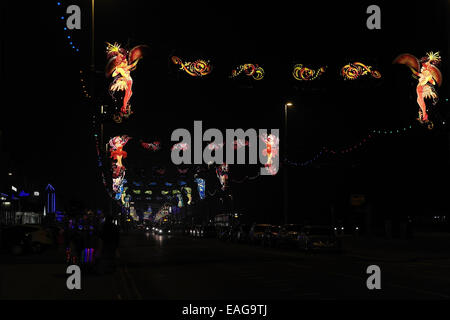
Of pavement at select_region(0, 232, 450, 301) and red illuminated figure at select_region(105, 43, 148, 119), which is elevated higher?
red illuminated figure at select_region(105, 43, 148, 119)

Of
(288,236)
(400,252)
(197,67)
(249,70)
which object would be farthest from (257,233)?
(197,67)

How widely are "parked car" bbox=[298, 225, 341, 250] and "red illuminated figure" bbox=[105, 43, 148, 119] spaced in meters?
12.5

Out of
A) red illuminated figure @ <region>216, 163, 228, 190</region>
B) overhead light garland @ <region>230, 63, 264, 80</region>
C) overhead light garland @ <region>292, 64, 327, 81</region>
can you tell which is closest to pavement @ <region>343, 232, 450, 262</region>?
overhead light garland @ <region>292, 64, 327, 81</region>

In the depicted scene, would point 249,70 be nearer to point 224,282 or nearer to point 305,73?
point 305,73

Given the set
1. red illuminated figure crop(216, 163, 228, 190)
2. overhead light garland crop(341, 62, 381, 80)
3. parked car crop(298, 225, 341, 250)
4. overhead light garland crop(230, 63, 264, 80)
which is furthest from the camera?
red illuminated figure crop(216, 163, 228, 190)

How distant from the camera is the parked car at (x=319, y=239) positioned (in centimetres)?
3378

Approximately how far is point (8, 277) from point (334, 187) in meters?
44.7

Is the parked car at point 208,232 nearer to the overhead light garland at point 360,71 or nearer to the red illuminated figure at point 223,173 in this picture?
the red illuminated figure at point 223,173

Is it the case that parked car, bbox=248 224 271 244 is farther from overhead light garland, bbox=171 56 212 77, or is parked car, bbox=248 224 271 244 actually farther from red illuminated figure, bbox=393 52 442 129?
overhead light garland, bbox=171 56 212 77

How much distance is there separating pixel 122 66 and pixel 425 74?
58.4 feet

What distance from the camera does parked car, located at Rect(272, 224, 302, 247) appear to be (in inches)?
1565

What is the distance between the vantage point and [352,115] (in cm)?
5738

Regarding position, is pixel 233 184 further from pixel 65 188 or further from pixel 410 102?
pixel 410 102

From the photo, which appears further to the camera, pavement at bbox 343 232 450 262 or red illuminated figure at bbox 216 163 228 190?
red illuminated figure at bbox 216 163 228 190
